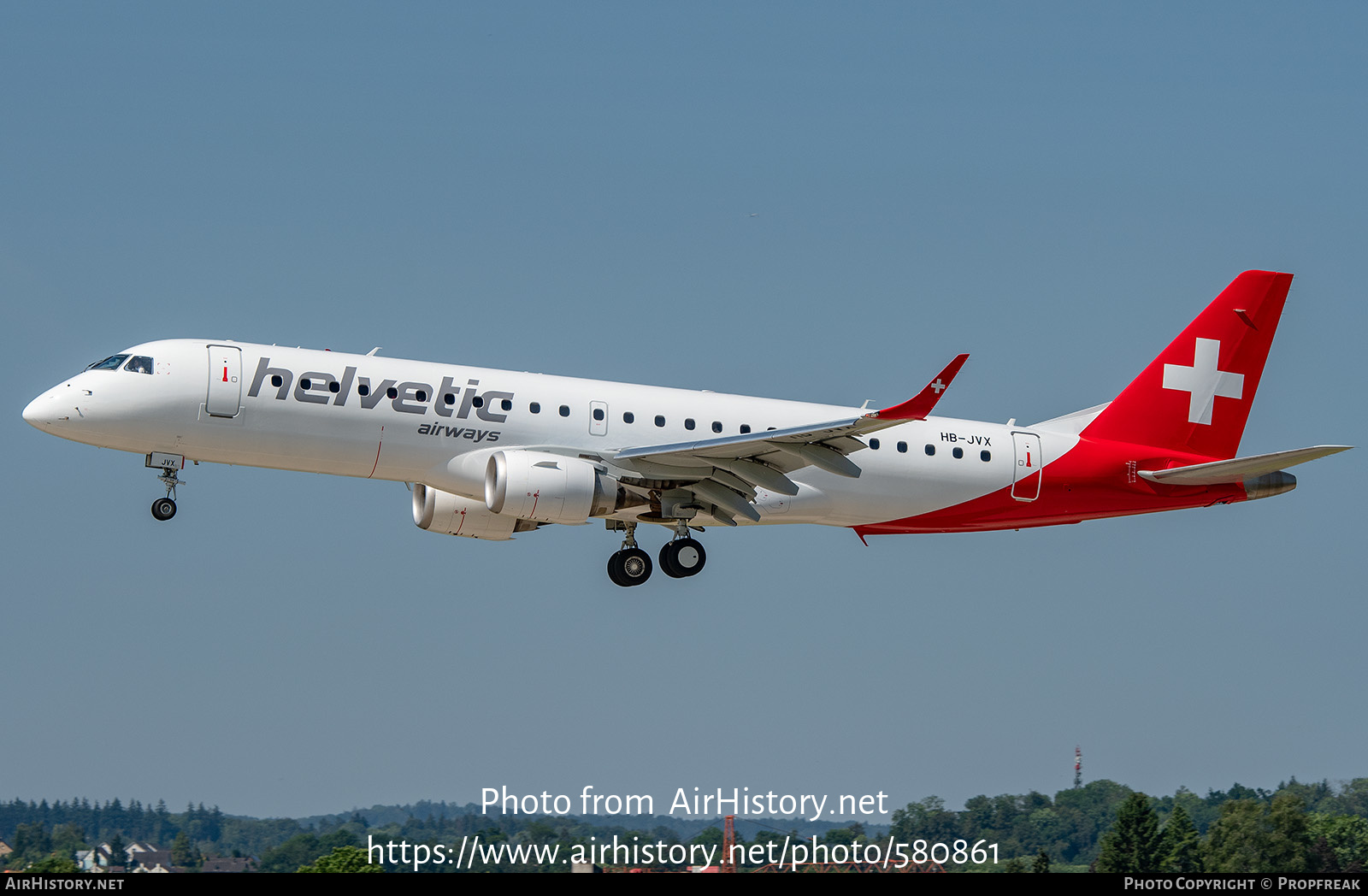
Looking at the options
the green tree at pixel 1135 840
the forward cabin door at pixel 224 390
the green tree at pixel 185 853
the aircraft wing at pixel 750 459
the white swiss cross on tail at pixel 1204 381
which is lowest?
the green tree at pixel 185 853

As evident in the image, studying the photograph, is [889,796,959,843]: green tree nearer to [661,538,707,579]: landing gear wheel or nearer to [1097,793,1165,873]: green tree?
[1097,793,1165,873]: green tree

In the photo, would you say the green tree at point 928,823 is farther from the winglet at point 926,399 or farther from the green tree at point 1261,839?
the winglet at point 926,399

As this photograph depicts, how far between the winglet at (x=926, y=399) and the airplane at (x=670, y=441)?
43mm

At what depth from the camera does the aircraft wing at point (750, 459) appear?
32406 mm

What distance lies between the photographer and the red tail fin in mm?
40094

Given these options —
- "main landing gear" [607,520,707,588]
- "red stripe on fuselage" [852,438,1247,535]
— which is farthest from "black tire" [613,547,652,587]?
"red stripe on fuselage" [852,438,1247,535]

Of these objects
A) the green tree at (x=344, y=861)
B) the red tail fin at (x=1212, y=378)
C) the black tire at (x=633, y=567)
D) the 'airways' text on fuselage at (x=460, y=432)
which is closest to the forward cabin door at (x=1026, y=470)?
the red tail fin at (x=1212, y=378)

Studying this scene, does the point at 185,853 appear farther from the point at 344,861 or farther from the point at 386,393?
the point at 386,393

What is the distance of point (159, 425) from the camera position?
32.7 m

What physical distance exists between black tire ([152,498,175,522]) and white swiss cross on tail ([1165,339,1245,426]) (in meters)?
24.8
